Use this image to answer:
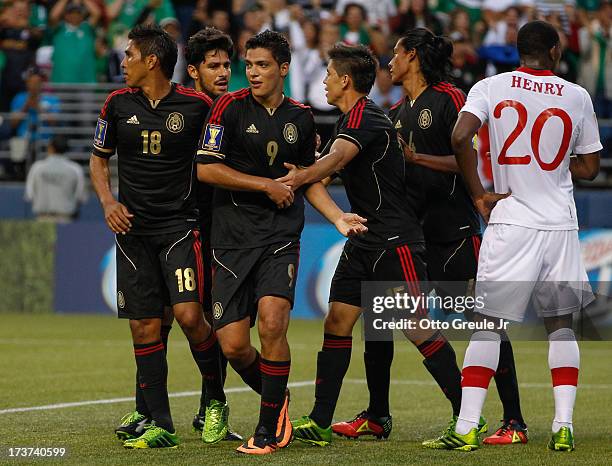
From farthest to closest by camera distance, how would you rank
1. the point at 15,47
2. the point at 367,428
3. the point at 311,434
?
the point at 15,47 < the point at 367,428 < the point at 311,434

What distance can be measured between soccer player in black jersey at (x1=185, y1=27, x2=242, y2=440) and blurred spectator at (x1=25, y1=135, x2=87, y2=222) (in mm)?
9679

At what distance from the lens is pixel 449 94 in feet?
26.1

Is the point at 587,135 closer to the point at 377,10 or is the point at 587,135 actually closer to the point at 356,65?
the point at 356,65

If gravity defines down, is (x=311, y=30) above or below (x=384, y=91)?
above

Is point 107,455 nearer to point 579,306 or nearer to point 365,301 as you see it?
point 365,301

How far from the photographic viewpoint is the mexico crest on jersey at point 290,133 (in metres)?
7.17

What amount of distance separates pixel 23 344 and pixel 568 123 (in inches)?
324

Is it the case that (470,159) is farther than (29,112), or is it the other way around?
(29,112)

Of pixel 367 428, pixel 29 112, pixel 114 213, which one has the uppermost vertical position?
pixel 29 112

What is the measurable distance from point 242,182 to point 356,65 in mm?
1096

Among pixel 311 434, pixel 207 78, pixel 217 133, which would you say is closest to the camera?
pixel 217 133

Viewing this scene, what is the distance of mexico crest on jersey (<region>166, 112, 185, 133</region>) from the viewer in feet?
24.2

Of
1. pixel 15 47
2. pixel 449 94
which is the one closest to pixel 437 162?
pixel 449 94

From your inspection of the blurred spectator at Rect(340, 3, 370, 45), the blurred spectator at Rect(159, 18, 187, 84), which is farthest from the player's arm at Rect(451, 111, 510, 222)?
the blurred spectator at Rect(340, 3, 370, 45)
